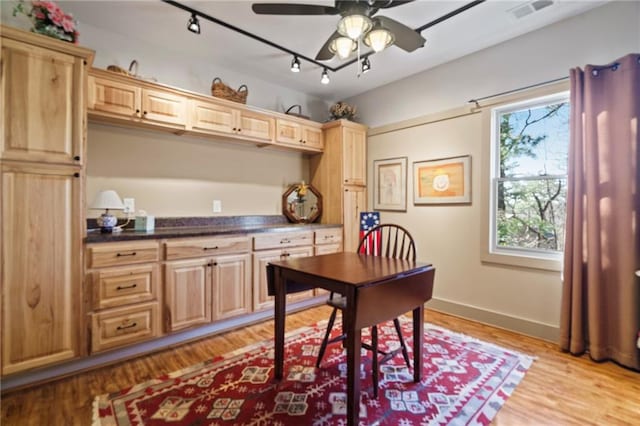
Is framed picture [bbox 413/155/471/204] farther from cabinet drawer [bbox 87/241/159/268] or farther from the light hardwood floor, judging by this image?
cabinet drawer [bbox 87/241/159/268]

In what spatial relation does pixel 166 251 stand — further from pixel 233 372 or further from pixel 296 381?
pixel 296 381

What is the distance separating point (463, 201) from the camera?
3.20m

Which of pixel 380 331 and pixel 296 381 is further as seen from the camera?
pixel 380 331

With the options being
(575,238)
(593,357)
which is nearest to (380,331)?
(593,357)

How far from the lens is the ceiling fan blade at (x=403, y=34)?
1.87m

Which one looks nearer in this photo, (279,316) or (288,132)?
(279,316)

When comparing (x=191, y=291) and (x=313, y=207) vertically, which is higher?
(x=313, y=207)

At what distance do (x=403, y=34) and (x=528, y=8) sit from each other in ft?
4.09

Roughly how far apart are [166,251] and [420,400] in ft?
6.92

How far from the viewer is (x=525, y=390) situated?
75.3 inches

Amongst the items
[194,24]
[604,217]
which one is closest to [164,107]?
[194,24]

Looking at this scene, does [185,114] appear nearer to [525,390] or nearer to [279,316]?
[279,316]

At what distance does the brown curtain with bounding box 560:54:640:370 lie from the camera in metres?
2.17

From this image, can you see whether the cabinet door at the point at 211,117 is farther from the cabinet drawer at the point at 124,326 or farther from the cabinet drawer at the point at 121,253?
the cabinet drawer at the point at 124,326
